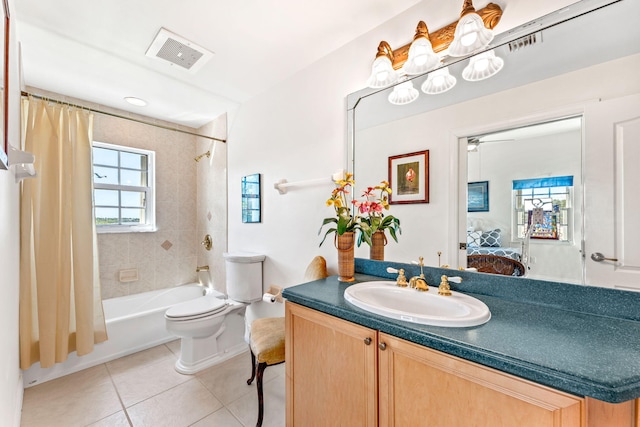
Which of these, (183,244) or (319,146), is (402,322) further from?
(183,244)

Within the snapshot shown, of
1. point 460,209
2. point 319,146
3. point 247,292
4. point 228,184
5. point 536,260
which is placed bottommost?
point 247,292

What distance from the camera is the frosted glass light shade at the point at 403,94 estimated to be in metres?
1.46

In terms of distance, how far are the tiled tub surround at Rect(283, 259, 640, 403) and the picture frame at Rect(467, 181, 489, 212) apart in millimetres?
312

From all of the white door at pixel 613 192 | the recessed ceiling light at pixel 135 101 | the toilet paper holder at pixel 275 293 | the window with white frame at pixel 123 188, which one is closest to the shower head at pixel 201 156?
the window with white frame at pixel 123 188

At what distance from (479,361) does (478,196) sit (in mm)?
772

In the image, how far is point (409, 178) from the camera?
143cm

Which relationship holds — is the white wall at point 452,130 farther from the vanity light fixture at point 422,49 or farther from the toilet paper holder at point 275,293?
the toilet paper holder at point 275,293

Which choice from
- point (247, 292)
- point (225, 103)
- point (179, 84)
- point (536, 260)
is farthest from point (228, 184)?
point (536, 260)

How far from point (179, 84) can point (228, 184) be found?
987 mm

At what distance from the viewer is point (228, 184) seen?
2781mm

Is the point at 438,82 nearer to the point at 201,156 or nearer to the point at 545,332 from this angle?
the point at 545,332

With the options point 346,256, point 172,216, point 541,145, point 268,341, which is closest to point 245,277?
point 268,341

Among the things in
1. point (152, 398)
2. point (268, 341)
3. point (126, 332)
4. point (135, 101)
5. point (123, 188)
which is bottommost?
point (152, 398)

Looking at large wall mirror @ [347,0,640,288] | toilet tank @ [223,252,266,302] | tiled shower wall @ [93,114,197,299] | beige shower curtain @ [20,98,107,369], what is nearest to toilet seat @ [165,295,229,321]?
toilet tank @ [223,252,266,302]
